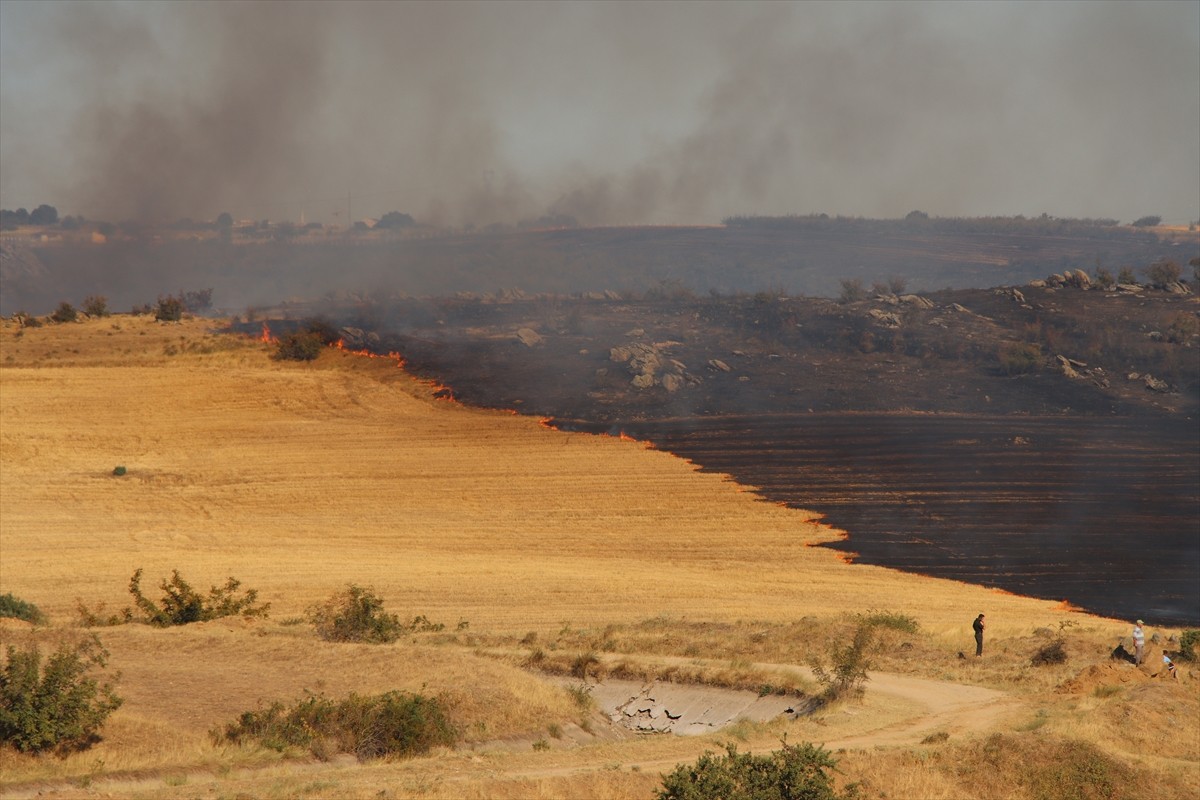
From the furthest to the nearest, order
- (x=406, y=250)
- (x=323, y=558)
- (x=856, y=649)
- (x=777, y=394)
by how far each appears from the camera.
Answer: (x=406, y=250), (x=777, y=394), (x=323, y=558), (x=856, y=649)

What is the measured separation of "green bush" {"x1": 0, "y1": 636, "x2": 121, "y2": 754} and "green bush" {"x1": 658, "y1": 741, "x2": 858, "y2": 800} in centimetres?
919

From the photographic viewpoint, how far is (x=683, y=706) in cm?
2677

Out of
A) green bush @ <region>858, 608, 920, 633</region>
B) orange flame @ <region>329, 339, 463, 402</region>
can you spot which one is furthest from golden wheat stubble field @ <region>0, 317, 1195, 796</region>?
orange flame @ <region>329, 339, 463, 402</region>

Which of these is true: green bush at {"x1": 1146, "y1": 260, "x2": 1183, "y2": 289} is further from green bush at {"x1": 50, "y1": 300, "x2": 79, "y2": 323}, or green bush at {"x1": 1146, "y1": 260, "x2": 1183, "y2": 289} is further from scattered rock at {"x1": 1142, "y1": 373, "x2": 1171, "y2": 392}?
green bush at {"x1": 50, "y1": 300, "x2": 79, "y2": 323}

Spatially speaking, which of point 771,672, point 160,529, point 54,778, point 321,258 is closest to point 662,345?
point 160,529

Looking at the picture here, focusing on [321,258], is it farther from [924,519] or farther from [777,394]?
[924,519]

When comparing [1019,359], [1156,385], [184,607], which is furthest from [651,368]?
[184,607]

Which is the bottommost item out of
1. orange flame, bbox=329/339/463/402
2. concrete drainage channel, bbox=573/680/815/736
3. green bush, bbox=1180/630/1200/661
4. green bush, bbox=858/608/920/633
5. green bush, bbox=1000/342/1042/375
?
concrete drainage channel, bbox=573/680/815/736

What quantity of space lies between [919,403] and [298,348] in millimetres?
38079

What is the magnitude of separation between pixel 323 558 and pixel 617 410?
28648mm

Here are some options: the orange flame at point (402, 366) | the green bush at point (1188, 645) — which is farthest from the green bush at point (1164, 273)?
the green bush at point (1188, 645)

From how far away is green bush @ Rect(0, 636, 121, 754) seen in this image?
19.3 m

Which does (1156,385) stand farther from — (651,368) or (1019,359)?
(651,368)

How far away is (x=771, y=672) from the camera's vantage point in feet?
92.0
